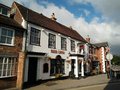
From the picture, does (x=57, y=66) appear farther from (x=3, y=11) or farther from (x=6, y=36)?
(x=3, y=11)

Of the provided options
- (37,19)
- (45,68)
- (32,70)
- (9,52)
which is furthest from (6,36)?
(45,68)

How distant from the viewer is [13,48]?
565 inches

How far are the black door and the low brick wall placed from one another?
2368 millimetres

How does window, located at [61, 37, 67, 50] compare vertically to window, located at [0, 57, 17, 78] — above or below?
above

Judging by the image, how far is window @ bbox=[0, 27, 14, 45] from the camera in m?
13.6

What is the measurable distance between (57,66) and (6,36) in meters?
8.67

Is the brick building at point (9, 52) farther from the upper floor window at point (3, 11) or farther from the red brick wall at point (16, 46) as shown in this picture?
the upper floor window at point (3, 11)

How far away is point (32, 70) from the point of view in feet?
54.3

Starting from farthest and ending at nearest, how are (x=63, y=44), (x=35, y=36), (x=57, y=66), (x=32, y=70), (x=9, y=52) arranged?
1. (x=63, y=44)
2. (x=57, y=66)
3. (x=35, y=36)
4. (x=32, y=70)
5. (x=9, y=52)

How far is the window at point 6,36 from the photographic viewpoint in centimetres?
1363

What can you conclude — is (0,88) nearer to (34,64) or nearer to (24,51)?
(24,51)

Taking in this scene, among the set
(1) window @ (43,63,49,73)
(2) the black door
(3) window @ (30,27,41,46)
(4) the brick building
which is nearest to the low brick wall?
(4) the brick building

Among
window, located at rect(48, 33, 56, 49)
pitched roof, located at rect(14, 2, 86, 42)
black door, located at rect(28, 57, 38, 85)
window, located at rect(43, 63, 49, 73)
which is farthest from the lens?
window, located at rect(48, 33, 56, 49)

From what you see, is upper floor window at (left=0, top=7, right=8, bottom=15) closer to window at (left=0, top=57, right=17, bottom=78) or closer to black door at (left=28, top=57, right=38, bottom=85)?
window at (left=0, top=57, right=17, bottom=78)
